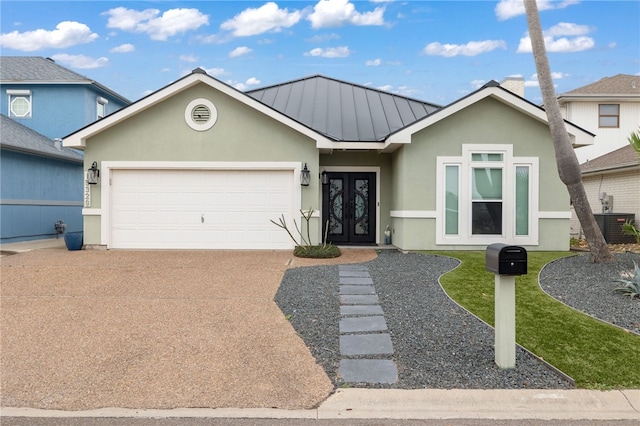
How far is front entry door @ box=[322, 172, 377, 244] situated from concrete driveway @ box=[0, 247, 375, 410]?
5036 mm

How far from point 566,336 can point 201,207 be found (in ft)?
29.8

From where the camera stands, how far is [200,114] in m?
11.3

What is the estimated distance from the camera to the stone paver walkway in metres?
4.00

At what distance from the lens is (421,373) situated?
13.1 feet

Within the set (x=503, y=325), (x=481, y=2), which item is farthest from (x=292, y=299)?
(x=481, y=2)

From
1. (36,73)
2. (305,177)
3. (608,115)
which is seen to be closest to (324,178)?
(305,177)

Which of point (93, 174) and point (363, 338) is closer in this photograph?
point (363, 338)

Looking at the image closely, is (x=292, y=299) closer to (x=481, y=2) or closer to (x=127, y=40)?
(x=481, y=2)

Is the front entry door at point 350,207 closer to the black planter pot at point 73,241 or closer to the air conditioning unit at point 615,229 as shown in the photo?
the black planter pot at point 73,241

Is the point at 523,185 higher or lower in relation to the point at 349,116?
lower

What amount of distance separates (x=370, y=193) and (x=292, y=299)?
7.16m

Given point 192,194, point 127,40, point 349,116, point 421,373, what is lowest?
point 421,373

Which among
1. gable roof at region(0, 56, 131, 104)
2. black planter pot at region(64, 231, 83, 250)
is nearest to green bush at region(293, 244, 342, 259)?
black planter pot at region(64, 231, 83, 250)

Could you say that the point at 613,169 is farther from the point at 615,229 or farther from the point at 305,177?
the point at 305,177
